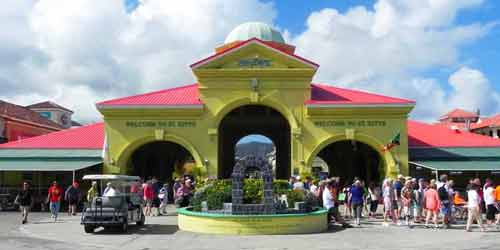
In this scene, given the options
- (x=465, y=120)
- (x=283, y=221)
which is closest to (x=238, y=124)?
(x=283, y=221)

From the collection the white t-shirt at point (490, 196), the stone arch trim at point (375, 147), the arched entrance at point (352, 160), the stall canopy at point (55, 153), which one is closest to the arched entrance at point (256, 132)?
the arched entrance at point (352, 160)

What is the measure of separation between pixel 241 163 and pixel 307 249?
494 centimetres

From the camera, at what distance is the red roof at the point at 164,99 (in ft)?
94.5

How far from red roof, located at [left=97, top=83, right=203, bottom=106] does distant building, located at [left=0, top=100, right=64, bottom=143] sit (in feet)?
57.7

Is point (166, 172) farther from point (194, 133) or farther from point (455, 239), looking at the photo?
point (455, 239)

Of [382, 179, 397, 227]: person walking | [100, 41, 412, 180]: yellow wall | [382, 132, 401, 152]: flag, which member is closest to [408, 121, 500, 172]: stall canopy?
[382, 132, 401, 152]: flag

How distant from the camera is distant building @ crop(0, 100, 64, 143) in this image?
45.3m

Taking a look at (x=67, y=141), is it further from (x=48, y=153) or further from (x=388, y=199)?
(x=388, y=199)

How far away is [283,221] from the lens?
16781mm

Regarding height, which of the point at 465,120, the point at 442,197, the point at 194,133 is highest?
the point at 465,120

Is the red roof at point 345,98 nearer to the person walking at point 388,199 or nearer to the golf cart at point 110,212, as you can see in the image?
the person walking at point 388,199

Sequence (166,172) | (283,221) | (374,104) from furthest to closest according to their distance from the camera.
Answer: (166,172)
(374,104)
(283,221)

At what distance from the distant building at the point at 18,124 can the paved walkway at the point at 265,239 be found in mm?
29296

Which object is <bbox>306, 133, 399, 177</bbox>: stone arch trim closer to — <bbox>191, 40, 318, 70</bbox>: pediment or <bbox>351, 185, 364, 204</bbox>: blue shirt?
<bbox>191, 40, 318, 70</bbox>: pediment
